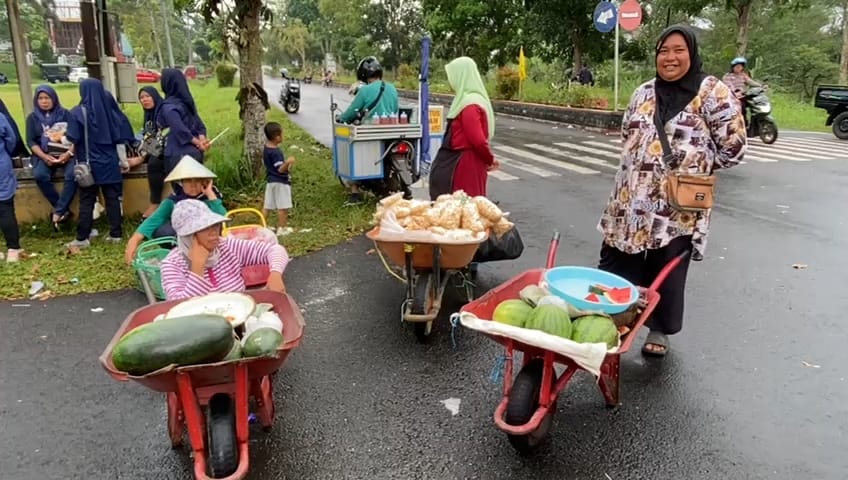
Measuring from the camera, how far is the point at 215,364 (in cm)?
231

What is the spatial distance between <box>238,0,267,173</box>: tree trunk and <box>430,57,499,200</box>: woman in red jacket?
4.01 m

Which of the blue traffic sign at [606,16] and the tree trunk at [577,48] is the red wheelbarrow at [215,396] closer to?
the blue traffic sign at [606,16]

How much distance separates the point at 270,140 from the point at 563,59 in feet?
68.6

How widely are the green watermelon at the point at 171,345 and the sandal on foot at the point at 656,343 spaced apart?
276 cm

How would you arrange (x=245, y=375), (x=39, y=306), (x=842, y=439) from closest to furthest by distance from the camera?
(x=245, y=375) → (x=842, y=439) → (x=39, y=306)

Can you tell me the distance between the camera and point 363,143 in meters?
7.39

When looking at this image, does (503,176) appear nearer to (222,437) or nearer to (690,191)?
(690,191)

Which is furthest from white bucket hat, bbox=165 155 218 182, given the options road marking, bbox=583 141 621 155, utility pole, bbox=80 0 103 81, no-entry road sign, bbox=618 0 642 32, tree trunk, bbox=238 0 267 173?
no-entry road sign, bbox=618 0 642 32

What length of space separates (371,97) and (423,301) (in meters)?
4.16

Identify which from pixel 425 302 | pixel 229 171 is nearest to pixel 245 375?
pixel 425 302

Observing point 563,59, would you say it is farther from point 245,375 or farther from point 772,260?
point 245,375

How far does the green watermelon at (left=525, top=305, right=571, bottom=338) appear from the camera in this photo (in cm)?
271

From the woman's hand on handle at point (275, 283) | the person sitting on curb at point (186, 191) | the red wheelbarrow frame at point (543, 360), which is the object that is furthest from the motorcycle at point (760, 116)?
the woman's hand on handle at point (275, 283)

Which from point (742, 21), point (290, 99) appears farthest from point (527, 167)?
point (290, 99)
